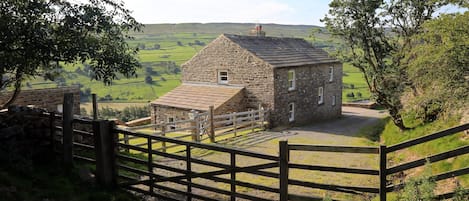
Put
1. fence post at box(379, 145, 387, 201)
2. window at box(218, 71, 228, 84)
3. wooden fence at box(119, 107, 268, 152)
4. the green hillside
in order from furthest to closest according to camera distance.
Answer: the green hillside, window at box(218, 71, 228, 84), wooden fence at box(119, 107, 268, 152), fence post at box(379, 145, 387, 201)

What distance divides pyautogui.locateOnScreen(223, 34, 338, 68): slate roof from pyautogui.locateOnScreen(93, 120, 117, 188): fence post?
15736mm

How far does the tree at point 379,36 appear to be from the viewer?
1706 centimetres

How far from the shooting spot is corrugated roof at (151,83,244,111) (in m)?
23.9

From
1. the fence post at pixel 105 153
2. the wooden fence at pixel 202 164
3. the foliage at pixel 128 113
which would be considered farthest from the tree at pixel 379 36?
the foliage at pixel 128 113

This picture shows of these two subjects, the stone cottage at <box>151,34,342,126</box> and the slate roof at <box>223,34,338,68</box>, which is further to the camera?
the slate roof at <box>223,34,338,68</box>

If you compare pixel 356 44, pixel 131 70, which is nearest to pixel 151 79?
pixel 356 44

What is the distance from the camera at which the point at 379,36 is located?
18.4m

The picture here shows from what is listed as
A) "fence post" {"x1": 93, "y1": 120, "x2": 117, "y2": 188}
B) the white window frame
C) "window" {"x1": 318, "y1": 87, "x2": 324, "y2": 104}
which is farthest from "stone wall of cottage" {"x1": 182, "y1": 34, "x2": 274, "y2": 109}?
"fence post" {"x1": 93, "y1": 120, "x2": 117, "y2": 188}

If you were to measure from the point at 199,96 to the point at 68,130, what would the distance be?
620 inches

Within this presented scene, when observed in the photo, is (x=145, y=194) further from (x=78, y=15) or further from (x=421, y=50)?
(x=421, y=50)

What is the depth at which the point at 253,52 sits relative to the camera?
24422mm

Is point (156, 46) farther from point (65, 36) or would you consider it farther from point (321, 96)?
point (65, 36)

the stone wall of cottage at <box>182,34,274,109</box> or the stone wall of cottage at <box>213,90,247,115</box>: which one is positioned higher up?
the stone wall of cottage at <box>182,34,274,109</box>

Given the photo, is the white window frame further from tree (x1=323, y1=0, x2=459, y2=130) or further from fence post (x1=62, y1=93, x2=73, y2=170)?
fence post (x1=62, y1=93, x2=73, y2=170)
